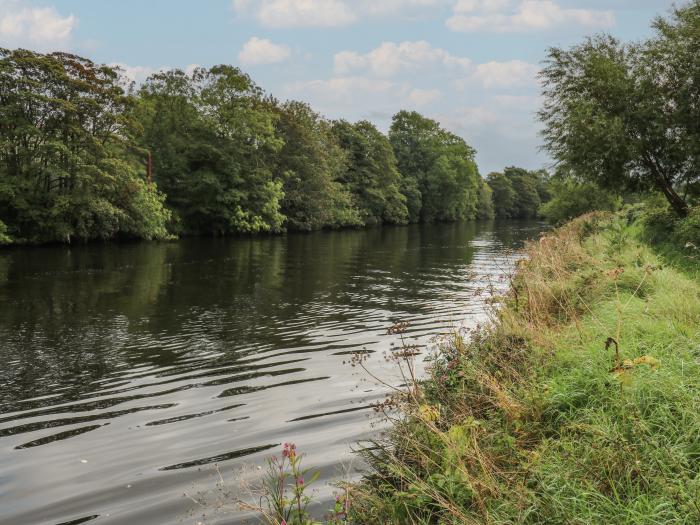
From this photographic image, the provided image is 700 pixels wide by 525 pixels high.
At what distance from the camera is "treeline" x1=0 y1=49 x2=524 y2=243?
33688 mm

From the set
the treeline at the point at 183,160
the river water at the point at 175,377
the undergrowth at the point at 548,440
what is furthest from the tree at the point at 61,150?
the undergrowth at the point at 548,440

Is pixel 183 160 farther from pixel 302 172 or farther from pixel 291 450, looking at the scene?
pixel 291 450

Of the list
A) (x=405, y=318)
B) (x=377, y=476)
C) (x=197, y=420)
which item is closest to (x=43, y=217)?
(x=405, y=318)

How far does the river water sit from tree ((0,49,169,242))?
1293 centimetres

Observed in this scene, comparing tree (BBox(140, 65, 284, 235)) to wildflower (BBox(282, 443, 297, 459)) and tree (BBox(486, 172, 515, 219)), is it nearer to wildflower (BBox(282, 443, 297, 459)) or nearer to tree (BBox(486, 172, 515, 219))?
wildflower (BBox(282, 443, 297, 459))

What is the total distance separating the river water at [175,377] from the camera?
19.3 feet

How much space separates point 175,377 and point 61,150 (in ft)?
98.4

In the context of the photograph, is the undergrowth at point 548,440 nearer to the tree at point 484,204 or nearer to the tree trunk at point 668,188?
the tree trunk at point 668,188

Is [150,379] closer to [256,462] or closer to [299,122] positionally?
[256,462]

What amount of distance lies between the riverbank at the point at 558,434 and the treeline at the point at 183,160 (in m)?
31.1

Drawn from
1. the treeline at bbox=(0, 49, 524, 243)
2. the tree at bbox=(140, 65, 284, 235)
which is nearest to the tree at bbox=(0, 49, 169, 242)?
the treeline at bbox=(0, 49, 524, 243)

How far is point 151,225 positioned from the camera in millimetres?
39312

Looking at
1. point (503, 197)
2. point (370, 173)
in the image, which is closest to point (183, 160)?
point (370, 173)

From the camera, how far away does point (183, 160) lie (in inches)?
1911
